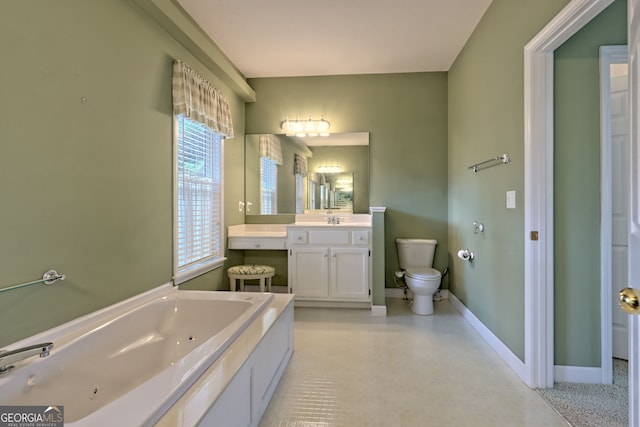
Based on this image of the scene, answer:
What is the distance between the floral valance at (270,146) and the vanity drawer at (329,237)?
1.19m

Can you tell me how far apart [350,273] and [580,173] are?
82.5 inches

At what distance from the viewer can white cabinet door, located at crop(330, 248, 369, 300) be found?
333cm

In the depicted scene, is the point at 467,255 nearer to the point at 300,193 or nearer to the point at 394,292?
the point at 394,292

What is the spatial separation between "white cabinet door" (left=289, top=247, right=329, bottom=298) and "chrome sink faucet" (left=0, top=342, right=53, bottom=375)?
2.31 metres

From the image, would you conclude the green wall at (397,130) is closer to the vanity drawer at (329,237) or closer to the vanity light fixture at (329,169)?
the vanity light fixture at (329,169)

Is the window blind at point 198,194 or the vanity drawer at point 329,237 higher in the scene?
the window blind at point 198,194

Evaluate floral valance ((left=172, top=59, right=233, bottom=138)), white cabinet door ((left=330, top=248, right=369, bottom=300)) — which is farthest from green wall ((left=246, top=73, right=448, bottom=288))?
floral valance ((left=172, top=59, right=233, bottom=138))

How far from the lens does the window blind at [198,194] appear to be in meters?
2.64

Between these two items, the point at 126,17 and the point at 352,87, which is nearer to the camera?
A: the point at 126,17

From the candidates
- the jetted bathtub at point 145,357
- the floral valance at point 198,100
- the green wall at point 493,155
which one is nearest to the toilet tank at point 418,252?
the green wall at point 493,155

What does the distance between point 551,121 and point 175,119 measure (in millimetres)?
2599

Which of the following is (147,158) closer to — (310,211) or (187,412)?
(187,412)

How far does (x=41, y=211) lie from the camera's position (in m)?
1.46

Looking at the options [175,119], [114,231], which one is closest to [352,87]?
[175,119]
